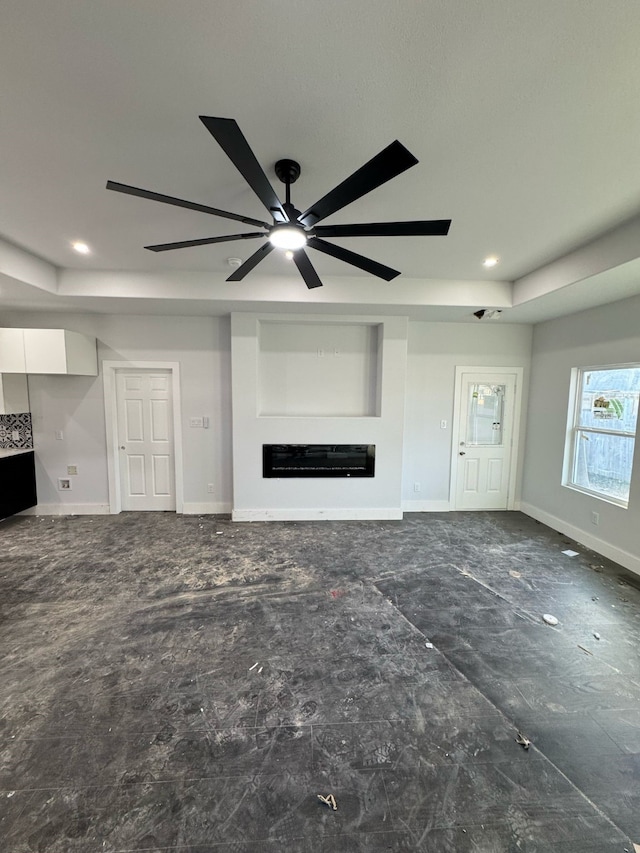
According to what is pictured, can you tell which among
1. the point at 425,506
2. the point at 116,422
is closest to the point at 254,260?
the point at 116,422

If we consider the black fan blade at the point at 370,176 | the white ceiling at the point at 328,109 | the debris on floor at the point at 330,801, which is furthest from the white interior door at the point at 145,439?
the debris on floor at the point at 330,801

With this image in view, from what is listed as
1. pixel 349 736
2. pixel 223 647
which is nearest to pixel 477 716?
pixel 349 736

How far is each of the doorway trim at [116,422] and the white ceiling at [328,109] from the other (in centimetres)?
181

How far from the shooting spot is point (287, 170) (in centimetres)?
180

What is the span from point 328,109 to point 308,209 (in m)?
0.39

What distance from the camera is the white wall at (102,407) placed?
4297 millimetres

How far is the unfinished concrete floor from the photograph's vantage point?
4.21 ft

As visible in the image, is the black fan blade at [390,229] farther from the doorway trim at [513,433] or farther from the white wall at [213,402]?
the doorway trim at [513,433]

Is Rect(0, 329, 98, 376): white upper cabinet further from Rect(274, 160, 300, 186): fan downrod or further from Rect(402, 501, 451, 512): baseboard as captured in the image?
Rect(402, 501, 451, 512): baseboard

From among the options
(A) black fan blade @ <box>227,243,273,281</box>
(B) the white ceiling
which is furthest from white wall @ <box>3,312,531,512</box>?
(A) black fan blade @ <box>227,243,273,281</box>

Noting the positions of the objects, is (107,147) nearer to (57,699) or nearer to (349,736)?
(57,699)

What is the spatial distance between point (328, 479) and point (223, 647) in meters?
2.46

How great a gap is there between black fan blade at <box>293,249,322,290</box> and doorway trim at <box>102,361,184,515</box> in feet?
8.84

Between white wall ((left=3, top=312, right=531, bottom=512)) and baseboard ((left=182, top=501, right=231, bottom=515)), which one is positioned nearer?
white wall ((left=3, top=312, right=531, bottom=512))
